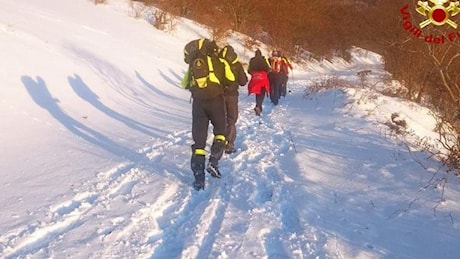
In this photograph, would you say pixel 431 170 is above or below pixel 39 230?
above

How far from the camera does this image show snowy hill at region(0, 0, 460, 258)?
4.22 metres

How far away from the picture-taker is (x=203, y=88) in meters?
5.69

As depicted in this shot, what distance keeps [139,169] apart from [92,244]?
7.80 ft

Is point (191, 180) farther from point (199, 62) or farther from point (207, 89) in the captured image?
point (199, 62)

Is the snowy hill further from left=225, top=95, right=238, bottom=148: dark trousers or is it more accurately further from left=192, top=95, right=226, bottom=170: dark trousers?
left=192, top=95, right=226, bottom=170: dark trousers

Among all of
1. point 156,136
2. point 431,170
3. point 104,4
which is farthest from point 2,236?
point 104,4

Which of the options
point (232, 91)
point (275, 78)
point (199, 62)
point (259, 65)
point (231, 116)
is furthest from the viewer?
point (275, 78)

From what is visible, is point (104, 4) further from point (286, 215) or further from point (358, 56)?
point (358, 56)

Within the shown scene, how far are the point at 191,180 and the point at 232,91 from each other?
164cm

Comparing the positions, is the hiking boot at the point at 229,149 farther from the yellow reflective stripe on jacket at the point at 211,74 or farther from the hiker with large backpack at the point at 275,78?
the hiker with large backpack at the point at 275,78

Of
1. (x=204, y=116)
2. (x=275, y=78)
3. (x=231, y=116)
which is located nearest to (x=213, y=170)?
(x=204, y=116)

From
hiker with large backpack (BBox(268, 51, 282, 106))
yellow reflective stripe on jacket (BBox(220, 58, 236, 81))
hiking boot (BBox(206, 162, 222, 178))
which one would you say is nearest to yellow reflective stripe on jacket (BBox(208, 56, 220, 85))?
yellow reflective stripe on jacket (BBox(220, 58, 236, 81))

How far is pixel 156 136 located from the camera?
845cm

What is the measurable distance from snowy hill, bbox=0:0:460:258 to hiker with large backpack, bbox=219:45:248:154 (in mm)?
284
